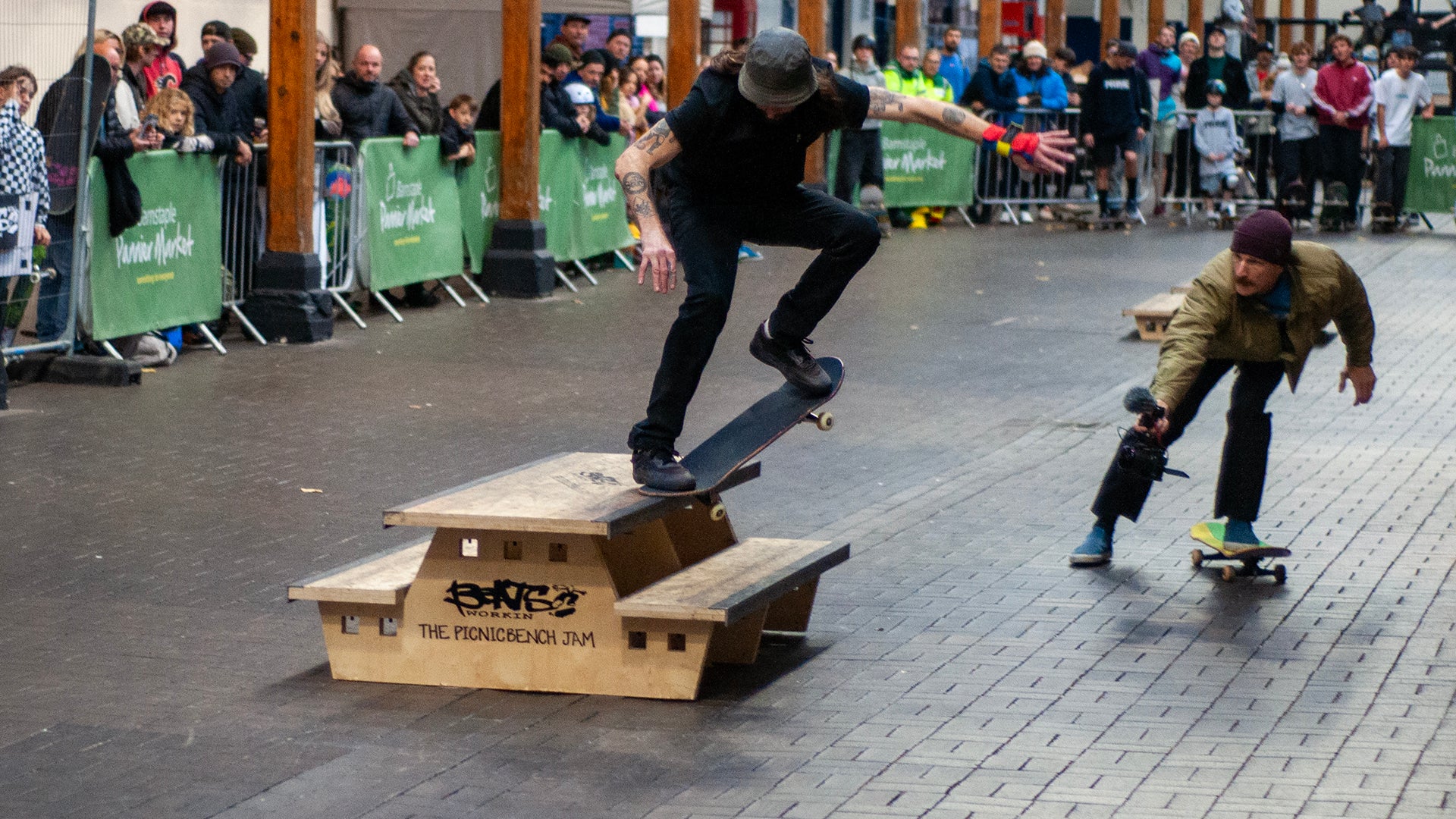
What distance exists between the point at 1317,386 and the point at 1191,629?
6.29 metres

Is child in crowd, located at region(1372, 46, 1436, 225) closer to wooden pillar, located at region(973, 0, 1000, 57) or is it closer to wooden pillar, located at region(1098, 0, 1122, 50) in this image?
wooden pillar, located at region(973, 0, 1000, 57)

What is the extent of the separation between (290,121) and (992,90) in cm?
1194

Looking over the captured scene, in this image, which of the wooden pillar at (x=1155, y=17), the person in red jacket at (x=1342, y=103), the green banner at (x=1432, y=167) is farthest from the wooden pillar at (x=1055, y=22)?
the green banner at (x=1432, y=167)

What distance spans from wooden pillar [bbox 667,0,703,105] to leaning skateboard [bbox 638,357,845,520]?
12.8 metres

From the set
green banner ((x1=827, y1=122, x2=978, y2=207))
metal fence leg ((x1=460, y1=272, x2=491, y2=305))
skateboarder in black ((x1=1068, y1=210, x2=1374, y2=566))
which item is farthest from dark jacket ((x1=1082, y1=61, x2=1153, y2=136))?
skateboarder in black ((x1=1068, y1=210, x2=1374, y2=566))

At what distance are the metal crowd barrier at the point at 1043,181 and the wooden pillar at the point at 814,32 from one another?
10.1ft

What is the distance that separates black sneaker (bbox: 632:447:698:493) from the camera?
657 centimetres

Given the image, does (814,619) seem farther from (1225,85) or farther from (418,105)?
(1225,85)

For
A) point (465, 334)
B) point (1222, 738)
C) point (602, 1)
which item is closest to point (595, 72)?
point (602, 1)

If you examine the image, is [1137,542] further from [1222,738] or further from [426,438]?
[426,438]

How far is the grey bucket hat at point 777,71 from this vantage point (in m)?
6.25

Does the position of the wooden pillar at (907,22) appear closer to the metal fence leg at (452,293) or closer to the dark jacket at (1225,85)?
the dark jacket at (1225,85)

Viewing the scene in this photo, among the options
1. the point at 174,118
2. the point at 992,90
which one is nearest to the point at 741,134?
the point at 174,118

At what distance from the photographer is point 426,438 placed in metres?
10.7
